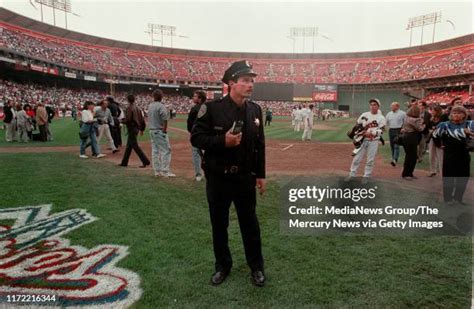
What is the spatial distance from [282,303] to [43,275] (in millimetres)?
2419

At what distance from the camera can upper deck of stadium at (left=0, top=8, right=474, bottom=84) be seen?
44.1 m

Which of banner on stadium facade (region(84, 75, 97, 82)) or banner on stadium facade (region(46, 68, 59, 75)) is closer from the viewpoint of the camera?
banner on stadium facade (region(46, 68, 59, 75))

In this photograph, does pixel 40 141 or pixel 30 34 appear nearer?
pixel 40 141

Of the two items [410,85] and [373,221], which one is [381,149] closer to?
[373,221]

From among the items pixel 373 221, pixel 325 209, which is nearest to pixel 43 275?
pixel 325 209

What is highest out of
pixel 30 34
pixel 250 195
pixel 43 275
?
pixel 30 34

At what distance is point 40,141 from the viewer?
15.4 metres

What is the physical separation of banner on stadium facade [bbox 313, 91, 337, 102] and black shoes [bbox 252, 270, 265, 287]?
58.6 metres

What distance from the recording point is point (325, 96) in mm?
59031

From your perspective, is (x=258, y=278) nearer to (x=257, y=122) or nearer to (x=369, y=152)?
(x=257, y=122)

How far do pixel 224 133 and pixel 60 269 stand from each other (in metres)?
2.28

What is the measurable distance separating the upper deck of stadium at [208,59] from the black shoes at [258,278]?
39.6 metres

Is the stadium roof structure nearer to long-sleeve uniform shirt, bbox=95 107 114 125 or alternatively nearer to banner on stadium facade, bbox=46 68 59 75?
banner on stadium facade, bbox=46 68 59 75

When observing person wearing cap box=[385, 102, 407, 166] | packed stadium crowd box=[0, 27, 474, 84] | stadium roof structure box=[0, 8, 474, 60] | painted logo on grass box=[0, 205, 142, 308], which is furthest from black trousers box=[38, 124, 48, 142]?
stadium roof structure box=[0, 8, 474, 60]
